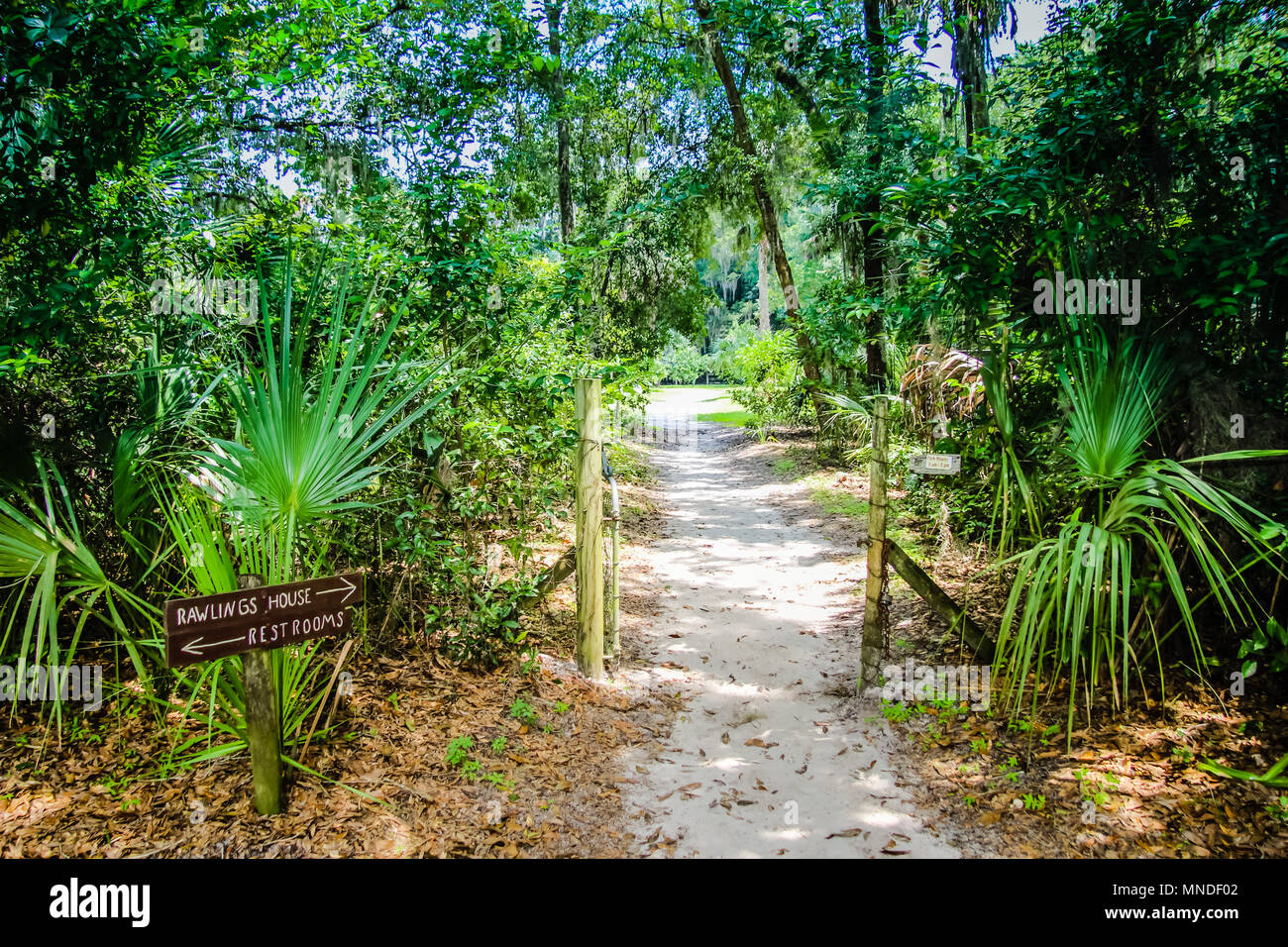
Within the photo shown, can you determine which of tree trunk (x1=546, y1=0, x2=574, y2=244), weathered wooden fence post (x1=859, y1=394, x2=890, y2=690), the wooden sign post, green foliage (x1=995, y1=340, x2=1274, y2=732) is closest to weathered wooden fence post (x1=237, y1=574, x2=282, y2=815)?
the wooden sign post

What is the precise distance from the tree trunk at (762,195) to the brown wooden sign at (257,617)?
10760mm

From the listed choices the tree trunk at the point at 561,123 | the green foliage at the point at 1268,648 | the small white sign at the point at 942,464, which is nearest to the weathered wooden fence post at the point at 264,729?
the small white sign at the point at 942,464

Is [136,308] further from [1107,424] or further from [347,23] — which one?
[1107,424]

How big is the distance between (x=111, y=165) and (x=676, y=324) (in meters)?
14.4

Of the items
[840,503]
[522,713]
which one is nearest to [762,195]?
[840,503]

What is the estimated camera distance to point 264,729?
301 cm

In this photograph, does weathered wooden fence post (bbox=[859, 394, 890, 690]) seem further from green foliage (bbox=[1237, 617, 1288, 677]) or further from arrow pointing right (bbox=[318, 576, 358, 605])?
arrow pointing right (bbox=[318, 576, 358, 605])

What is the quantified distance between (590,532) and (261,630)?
7.72 ft

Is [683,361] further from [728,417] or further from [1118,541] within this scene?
[1118,541]

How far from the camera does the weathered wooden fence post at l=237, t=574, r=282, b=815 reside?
295 centimetres

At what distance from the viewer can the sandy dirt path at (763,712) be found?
3412mm

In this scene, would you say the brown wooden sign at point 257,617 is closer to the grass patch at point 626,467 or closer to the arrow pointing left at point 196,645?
the arrow pointing left at point 196,645

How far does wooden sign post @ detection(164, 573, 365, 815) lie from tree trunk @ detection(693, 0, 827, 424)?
10797mm
